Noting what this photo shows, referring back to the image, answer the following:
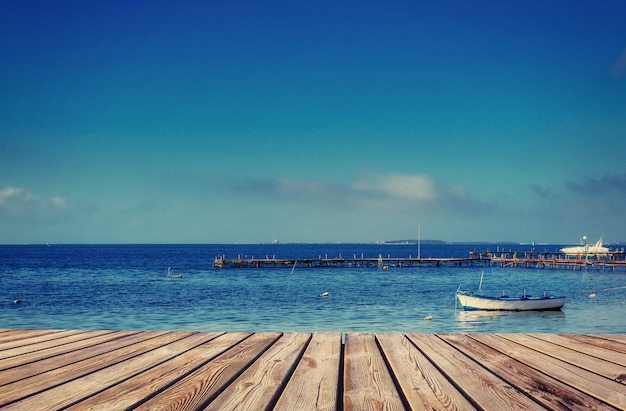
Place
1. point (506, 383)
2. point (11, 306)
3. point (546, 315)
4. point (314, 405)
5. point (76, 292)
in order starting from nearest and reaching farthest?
point (314, 405) < point (506, 383) < point (546, 315) < point (11, 306) < point (76, 292)

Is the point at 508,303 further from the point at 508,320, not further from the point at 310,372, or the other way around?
the point at 310,372

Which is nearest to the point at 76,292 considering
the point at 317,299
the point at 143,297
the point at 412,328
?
the point at 143,297

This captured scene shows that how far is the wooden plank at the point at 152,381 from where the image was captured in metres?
2.39

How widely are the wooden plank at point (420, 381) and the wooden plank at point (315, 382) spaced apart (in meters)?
0.35

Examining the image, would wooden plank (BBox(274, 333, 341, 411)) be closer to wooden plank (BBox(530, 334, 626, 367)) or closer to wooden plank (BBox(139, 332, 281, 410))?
wooden plank (BBox(139, 332, 281, 410))

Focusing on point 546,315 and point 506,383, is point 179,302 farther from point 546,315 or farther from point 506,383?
point 506,383

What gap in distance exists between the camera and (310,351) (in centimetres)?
363

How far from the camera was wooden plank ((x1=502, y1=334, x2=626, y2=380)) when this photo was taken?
3088mm

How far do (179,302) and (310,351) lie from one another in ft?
131

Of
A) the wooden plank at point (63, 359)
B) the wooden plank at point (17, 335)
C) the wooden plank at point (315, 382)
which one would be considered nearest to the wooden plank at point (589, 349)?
the wooden plank at point (315, 382)

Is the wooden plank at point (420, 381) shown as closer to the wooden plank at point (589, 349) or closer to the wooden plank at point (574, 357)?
the wooden plank at point (574, 357)

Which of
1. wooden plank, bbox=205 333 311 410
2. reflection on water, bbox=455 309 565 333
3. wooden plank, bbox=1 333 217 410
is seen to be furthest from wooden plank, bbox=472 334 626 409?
reflection on water, bbox=455 309 565 333

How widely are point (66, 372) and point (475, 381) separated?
234 cm

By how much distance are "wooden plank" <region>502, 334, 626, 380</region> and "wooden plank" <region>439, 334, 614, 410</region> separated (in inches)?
14.2
